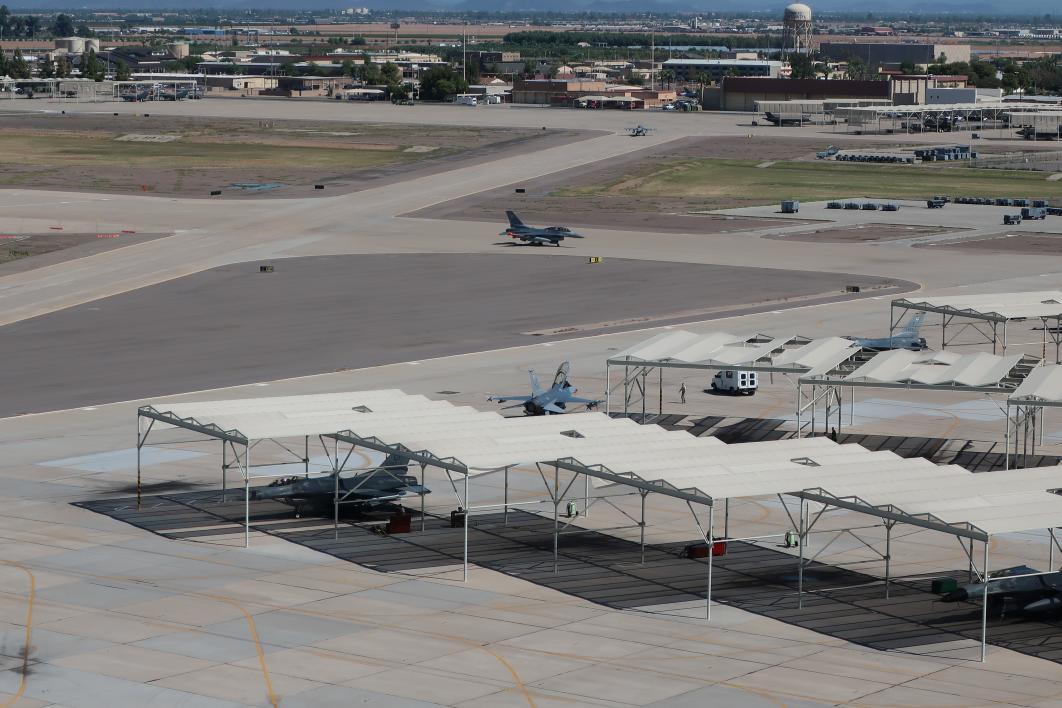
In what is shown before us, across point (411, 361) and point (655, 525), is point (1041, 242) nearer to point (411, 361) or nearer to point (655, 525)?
point (411, 361)

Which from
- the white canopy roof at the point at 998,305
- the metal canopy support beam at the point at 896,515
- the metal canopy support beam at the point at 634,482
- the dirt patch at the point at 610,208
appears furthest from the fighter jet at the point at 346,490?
the dirt patch at the point at 610,208

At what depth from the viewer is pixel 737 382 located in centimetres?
8681

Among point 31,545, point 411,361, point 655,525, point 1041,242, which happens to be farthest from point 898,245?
point 31,545

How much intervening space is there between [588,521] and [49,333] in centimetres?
5381

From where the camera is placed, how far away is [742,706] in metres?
42.1

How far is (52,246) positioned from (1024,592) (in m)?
112

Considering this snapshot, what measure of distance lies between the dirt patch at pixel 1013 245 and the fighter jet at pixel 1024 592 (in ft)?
336

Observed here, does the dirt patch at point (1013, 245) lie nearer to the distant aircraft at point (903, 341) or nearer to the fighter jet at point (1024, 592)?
the distant aircraft at point (903, 341)

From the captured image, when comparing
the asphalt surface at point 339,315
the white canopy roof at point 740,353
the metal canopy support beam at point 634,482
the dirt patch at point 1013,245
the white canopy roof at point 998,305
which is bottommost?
the asphalt surface at point 339,315

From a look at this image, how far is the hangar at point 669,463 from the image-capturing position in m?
49.9

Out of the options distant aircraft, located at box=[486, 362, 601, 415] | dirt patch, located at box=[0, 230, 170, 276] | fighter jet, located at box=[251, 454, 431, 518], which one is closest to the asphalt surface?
dirt patch, located at box=[0, 230, 170, 276]

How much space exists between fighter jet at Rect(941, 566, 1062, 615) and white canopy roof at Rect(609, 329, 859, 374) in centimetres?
2642

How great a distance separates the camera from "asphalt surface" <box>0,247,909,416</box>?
91.2 metres

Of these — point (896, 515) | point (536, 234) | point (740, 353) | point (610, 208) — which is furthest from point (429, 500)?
point (610, 208)
